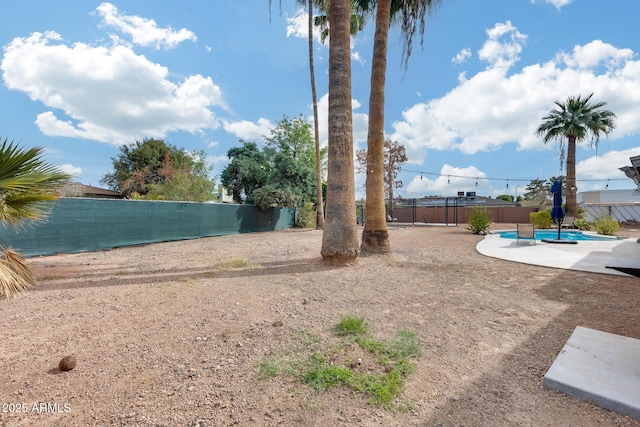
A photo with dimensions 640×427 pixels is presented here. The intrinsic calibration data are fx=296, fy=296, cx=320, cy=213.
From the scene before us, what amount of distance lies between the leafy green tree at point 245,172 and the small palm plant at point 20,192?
1384 cm

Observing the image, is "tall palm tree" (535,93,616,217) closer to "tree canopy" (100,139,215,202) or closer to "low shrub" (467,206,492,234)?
"low shrub" (467,206,492,234)

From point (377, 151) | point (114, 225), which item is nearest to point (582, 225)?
point (377, 151)

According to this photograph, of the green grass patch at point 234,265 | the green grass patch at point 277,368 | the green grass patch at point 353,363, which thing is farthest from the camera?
the green grass patch at point 234,265

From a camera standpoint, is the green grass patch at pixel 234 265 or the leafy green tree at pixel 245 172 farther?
the leafy green tree at pixel 245 172

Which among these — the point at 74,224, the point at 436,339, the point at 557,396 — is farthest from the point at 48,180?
the point at 557,396

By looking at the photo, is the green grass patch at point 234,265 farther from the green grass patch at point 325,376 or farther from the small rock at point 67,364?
the green grass patch at point 325,376

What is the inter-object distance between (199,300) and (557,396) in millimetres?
3535

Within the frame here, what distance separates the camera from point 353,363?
7.53ft

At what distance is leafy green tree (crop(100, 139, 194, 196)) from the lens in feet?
82.1

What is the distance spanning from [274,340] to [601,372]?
250 centimetres

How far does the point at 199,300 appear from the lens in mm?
3693

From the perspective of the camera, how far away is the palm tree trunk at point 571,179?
18109mm

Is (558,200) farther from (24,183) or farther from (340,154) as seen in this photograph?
(24,183)

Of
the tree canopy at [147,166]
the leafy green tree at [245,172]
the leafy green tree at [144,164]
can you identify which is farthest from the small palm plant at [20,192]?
the leafy green tree at [144,164]
